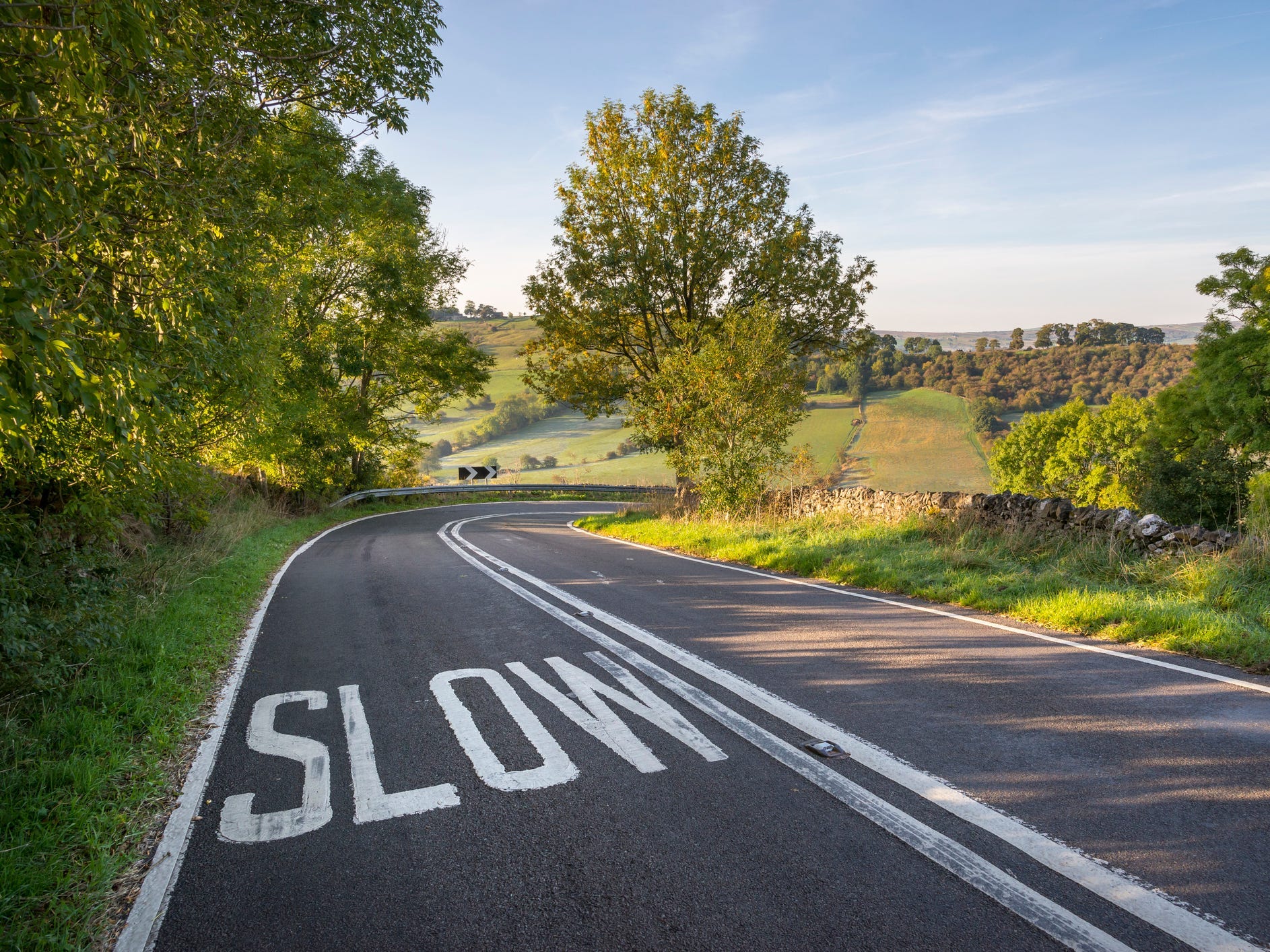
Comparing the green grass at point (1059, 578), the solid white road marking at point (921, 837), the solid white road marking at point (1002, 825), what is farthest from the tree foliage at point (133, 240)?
the green grass at point (1059, 578)

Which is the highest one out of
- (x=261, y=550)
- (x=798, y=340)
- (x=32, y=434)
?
(x=798, y=340)

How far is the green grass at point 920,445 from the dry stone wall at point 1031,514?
43.5 meters

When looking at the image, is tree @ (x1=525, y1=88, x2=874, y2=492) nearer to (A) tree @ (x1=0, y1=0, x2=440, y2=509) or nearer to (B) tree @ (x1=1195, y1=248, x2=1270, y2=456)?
(A) tree @ (x1=0, y1=0, x2=440, y2=509)

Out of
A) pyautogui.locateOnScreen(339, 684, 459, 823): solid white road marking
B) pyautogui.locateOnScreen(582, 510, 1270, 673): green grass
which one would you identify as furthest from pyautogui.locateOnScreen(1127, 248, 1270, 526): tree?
pyautogui.locateOnScreen(339, 684, 459, 823): solid white road marking

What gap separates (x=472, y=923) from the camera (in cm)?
240

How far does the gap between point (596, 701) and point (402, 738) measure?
4.13 feet

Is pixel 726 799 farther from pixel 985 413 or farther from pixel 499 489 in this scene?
pixel 985 413

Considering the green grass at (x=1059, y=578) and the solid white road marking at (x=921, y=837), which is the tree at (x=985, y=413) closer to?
the green grass at (x=1059, y=578)

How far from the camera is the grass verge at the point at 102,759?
265cm

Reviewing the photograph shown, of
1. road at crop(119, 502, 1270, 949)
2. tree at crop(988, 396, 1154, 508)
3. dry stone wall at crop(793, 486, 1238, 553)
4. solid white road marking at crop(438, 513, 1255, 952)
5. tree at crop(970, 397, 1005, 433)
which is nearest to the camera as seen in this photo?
solid white road marking at crop(438, 513, 1255, 952)

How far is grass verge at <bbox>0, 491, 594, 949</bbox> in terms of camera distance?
2646mm

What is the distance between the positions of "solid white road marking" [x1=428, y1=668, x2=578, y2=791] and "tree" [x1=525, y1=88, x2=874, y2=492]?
1506 centimetres

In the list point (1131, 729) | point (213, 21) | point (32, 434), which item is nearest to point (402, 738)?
point (32, 434)

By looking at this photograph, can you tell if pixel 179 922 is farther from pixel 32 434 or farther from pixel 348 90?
pixel 348 90
